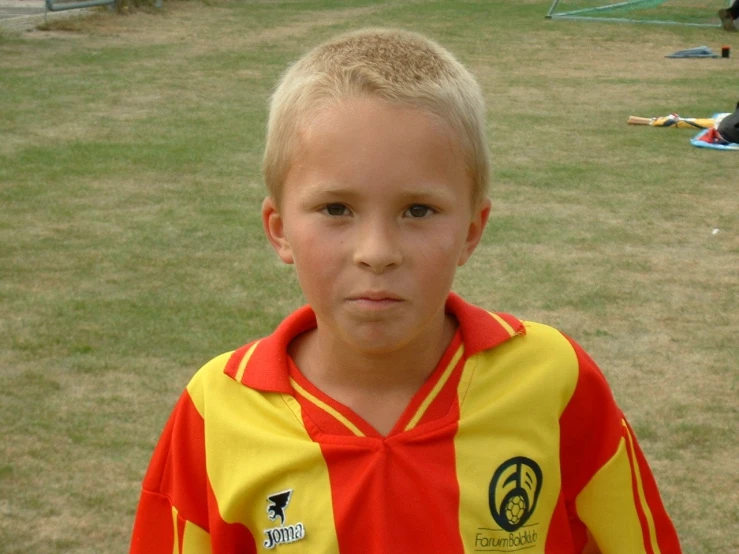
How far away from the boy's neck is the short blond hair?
0.26m

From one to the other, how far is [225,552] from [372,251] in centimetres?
55

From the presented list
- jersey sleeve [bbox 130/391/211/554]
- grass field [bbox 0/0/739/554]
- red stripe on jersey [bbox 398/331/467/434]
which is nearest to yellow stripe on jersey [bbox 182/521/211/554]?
jersey sleeve [bbox 130/391/211/554]

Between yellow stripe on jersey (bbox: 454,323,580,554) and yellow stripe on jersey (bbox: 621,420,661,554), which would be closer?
yellow stripe on jersey (bbox: 454,323,580,554)

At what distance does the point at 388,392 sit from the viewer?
6.19ft

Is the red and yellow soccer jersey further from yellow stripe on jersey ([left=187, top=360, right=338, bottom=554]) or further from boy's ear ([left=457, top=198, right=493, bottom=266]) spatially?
boy's ear ([left=457, top=198, right=493, bottom=266])

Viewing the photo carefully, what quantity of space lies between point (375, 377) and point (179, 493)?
1.19ft

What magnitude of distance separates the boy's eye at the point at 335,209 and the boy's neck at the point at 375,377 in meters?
0.25

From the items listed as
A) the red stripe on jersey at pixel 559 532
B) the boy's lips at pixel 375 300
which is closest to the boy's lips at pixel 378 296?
the boy's lips at pixel 375 300

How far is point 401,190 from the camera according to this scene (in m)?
1.67

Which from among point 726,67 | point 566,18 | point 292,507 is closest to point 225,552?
point 292,507

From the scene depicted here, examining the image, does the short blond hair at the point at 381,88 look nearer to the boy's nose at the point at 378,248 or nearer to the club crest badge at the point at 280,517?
the boy's nose at the point at 378,248

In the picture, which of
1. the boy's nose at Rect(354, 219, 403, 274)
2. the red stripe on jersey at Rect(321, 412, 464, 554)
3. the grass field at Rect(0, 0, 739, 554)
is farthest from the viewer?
the grass field at Rect(0, 0, 739, 554)

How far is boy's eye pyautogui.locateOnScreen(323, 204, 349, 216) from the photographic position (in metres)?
1.72

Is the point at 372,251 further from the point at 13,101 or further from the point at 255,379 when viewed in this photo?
the point at 13,101
